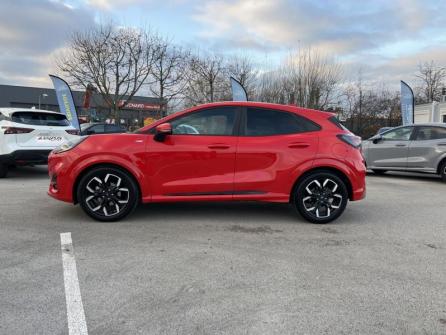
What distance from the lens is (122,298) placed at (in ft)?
10.2

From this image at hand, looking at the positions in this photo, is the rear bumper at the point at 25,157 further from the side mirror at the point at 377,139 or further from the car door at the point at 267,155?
the side mirror at the point at 377,139

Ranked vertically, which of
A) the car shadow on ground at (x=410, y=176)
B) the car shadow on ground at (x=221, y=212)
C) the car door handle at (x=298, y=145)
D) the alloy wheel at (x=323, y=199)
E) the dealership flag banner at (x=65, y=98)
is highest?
the dealership flag banner at (x=65, y=98)

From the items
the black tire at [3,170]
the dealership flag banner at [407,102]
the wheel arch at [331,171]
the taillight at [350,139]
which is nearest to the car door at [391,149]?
the taillight at [350,139]

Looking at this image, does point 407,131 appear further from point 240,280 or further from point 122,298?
point 122,298

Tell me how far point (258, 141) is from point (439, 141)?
6937 millimetres

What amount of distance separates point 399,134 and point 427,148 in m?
0.90

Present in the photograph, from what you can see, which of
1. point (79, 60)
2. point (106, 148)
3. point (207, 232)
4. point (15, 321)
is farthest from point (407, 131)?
point (79, 60)

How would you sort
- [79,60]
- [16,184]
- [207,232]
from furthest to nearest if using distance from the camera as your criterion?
[79,60] → [16,184] → [207,232]

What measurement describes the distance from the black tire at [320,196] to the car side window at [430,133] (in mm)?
6182

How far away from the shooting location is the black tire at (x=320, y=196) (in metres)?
5.42

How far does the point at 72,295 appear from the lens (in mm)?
3139

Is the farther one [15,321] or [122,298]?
[122,298]

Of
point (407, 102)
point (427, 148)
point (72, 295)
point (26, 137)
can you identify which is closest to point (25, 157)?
point (26, 137)

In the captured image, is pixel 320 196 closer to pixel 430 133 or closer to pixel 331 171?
pixel 331 171
